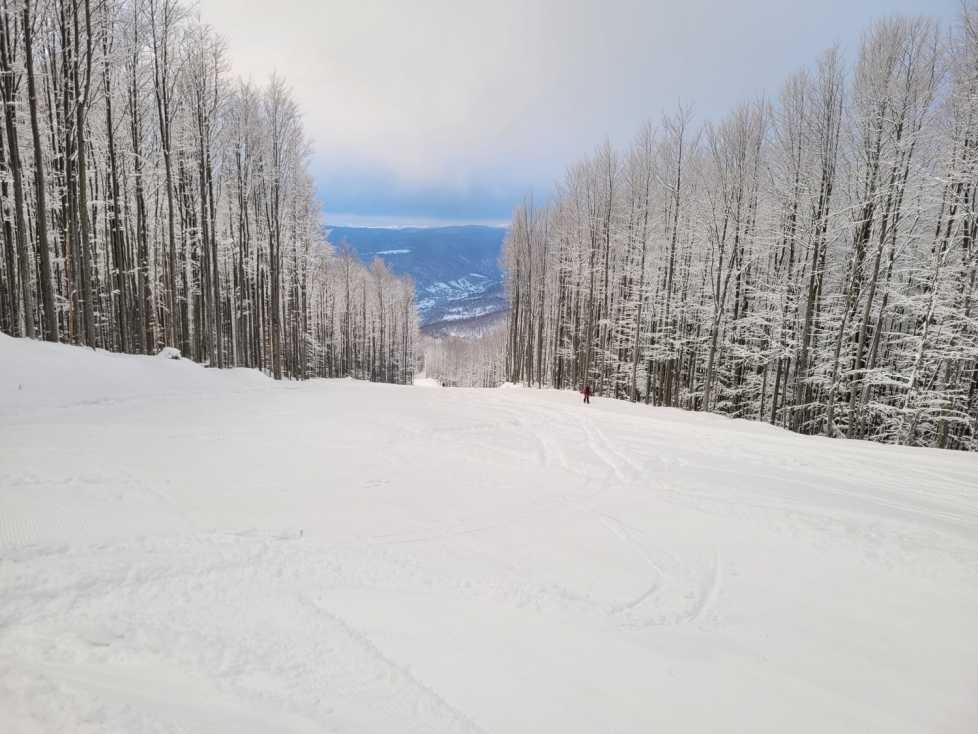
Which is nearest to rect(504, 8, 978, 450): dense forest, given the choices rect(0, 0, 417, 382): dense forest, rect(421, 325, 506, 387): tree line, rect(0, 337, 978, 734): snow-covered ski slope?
rect(0, 337, 978, 734): snow-covered ski slope

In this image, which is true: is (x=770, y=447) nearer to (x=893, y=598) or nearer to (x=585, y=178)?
(x=893, y=598)

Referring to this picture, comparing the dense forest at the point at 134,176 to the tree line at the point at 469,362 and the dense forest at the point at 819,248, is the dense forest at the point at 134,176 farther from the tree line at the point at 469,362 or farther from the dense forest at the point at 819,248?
the tree line at the point at 469,362

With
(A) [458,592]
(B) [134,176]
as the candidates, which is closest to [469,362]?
(B) [134,176]

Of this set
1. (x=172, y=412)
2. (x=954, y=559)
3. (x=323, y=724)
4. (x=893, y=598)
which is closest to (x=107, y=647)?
(x=323, y=724)

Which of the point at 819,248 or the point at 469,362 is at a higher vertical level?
the point at 819,248

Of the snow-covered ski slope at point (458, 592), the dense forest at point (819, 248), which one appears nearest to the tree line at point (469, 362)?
the dense forest at point (819, 248)

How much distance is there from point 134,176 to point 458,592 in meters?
18.7

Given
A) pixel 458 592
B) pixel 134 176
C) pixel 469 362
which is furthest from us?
pixel 469 362

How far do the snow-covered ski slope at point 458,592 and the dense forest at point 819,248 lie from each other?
9305 millimetres

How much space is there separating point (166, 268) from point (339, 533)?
25.0 meters

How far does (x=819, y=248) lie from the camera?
50.2 feet

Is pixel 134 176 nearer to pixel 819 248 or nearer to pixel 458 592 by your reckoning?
pixel 458 592

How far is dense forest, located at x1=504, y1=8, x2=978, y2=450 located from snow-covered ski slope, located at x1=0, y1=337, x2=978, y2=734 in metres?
9.31

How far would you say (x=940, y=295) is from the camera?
12.6m
